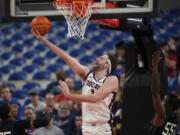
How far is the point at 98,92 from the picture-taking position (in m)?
4.62

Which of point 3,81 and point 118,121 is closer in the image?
point 118,121

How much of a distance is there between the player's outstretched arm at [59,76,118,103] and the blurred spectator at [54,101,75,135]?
7.38 feet

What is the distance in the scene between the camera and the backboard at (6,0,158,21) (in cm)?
476

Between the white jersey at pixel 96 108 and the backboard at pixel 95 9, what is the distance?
778mm

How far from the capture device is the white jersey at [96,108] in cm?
475

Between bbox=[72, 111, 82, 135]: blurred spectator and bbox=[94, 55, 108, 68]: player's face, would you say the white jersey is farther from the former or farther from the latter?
bbox=[72, 111, 82, 135]: blurred spectator

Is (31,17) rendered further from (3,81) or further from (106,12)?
(3,81)

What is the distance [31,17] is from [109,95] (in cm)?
135

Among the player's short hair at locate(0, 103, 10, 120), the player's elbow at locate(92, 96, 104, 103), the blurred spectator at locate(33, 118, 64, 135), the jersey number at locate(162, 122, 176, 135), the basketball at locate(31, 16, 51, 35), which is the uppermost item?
the basketball at locate(31, 16, 51, 35)

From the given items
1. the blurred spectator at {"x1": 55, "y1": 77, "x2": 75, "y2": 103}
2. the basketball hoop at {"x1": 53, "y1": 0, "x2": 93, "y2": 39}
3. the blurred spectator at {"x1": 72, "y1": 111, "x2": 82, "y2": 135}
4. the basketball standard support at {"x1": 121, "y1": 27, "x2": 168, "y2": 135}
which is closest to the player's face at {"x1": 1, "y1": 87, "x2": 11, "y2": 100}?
the blurred spectator at {"x1": 55, "y1": 77, "x2": 75, "y2": 103}

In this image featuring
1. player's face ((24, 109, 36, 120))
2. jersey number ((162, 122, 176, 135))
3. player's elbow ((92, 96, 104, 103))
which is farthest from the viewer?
player's face ((24, 109, 36, 120))

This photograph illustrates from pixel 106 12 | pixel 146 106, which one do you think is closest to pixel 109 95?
pixel 106 12

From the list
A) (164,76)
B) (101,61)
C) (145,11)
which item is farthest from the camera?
(164,76)

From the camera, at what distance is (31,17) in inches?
199
